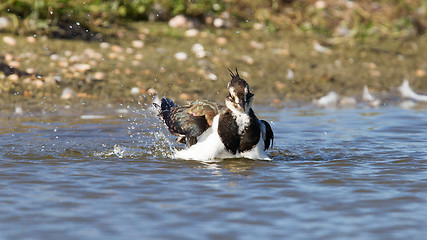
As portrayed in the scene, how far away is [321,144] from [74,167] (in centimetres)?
277

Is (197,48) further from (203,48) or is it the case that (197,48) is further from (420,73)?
(420,73)

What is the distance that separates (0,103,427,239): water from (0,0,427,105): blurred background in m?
1.43

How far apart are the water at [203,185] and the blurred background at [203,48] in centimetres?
143

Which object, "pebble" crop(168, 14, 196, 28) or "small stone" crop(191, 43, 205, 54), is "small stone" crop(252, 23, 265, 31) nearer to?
"pebble" crop(168, 14, 196, 28)

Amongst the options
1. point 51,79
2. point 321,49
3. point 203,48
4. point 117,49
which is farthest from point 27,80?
point 321,49

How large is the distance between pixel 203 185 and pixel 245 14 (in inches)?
291

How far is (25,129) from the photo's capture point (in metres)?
8.08

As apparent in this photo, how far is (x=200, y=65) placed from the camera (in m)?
10.8

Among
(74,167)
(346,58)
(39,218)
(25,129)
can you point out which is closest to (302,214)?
(39,218)

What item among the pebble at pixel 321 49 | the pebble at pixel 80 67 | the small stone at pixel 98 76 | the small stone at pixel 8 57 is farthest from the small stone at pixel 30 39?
the pebble at pixel 321 49

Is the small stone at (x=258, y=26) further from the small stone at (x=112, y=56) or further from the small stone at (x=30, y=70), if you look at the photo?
the small stone at (x=30, y=70)

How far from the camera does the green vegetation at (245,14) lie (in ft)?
34.4

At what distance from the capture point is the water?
4.39 meters

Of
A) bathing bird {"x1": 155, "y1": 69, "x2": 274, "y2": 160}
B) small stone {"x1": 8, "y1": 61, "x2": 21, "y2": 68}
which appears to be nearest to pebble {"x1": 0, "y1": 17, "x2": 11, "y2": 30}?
small stone {"x1": 8, "y1": 61, "x2": 21, "y2": 68}
